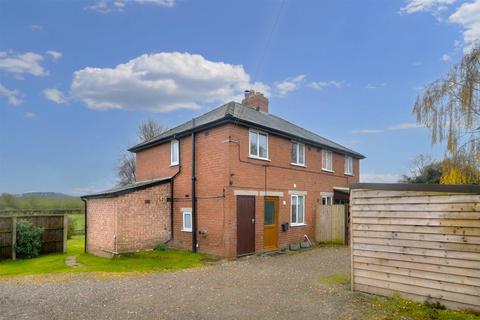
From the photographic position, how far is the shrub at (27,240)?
626 inches

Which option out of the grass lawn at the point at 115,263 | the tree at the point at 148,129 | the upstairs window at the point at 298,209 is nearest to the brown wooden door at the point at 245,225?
the grass lawn at the point at 115,263

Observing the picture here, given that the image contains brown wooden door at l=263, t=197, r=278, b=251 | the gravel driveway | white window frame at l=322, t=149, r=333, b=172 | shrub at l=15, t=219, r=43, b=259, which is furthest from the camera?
white window frame at l=322, t=149, r=333, b=172

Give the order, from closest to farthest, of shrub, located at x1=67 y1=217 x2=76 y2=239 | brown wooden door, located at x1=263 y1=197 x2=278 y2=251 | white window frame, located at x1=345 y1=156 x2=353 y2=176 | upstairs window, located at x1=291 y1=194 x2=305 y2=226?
brown wooden door, located at x1=263 y1=197 x2=278 y2=251, upstairs window, located at x1=291 y1=194 x2=305 y2=226, white window frame, located at x1=345 y1=156 x2=353 y2=176, shrub, located at x1=67 y1=217 x2=76 y2=239

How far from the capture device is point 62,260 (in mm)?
14922

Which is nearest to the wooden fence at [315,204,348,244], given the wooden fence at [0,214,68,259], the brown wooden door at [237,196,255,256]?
the brown wooden door at [237,196,255,256]

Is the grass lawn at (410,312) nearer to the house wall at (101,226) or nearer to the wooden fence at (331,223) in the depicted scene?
the house wall at (101,226)

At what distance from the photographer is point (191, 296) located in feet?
27.0

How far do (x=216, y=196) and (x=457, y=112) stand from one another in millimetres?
9032

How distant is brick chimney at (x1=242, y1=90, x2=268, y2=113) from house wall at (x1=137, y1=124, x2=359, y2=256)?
4.30 meters

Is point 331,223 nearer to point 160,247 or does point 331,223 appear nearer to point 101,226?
point 160,247

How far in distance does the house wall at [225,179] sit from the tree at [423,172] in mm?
13526

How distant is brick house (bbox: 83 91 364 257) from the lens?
14242 millimetres

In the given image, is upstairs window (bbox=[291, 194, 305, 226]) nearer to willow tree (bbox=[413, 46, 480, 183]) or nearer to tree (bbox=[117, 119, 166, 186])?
willow tree (bbox=[413, 46, 480, 183])

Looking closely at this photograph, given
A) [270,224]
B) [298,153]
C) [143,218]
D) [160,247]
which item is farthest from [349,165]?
[143,218]
